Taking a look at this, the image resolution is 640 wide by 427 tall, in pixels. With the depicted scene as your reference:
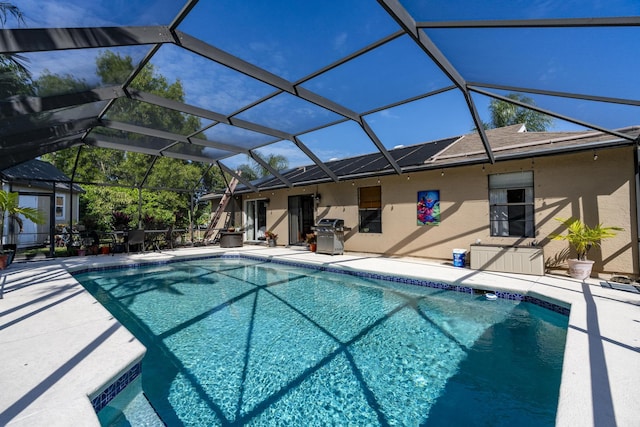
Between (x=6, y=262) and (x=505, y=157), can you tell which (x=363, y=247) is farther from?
(x=6, y=262)

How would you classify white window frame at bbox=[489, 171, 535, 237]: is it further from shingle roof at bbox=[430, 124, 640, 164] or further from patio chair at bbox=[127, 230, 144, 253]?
patio chair at bbox=[127, 230, 144, 253]

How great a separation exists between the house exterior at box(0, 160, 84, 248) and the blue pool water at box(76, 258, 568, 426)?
6.26 m

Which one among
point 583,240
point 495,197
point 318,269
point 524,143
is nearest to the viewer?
point 583,240

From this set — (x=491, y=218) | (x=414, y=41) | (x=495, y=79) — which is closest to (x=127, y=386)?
(x=414, y=41)

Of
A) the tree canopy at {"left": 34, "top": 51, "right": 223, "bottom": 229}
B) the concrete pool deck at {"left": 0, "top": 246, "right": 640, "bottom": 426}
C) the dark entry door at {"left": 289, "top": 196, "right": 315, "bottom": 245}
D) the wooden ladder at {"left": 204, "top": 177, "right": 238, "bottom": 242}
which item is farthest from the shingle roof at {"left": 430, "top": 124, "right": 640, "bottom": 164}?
the wooden ladder at {"left": 204, "top": 177, "right": 238, "bottom": 242}

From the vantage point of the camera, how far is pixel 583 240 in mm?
6020

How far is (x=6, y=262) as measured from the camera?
7.33 m

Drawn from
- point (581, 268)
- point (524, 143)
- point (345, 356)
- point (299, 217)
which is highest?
point (524, 143)

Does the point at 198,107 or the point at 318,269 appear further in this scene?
the point at 318,269

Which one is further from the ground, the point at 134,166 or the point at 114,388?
the point at 134,166

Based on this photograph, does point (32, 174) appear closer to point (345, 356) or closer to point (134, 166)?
point (134, 166)

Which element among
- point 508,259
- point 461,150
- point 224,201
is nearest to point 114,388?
point 508,259

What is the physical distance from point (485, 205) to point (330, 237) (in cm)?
504

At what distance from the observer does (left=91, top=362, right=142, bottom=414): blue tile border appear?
227 cm
